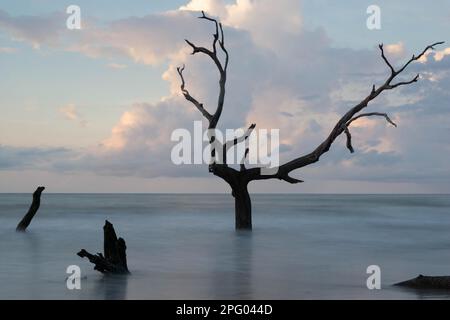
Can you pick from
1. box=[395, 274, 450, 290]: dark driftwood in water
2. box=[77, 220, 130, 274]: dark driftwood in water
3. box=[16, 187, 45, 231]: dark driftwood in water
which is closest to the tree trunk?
box=[16, 187, 45, 231]: dark driftwood in water

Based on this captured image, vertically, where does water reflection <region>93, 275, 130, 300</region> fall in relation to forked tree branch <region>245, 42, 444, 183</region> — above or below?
below

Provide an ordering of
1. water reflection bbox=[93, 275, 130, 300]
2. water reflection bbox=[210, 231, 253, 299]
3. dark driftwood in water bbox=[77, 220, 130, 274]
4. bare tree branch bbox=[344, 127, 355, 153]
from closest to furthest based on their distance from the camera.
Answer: water reflection bbox=[93, 275, 130, 300]
water reflection bbox=[210, 231, 253, 299]
dark driftwood in water bbox=[77, 220, 130, 274]
bare tree branch bbox=[344, 127, 355, 153]

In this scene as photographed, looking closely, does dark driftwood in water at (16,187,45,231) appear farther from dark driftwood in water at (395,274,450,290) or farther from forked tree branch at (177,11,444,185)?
dark driftwood in water at (395,274,450,290)

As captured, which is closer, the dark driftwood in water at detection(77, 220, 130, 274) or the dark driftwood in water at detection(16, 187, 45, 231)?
the dark driftwood in water at detection(77, 220, 130, 274)

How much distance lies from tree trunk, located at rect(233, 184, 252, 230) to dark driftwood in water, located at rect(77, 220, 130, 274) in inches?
348

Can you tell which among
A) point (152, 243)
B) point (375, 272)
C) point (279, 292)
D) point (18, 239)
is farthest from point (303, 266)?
point (18, 239)

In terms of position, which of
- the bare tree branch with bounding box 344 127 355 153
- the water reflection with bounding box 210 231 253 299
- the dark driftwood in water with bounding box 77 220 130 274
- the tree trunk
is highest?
the bare tree branch with bounding box 344 127 355 153

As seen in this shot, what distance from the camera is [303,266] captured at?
49.9 feet

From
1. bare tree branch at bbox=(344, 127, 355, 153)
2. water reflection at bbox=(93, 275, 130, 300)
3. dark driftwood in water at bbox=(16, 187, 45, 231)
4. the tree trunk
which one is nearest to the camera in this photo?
water reflection at bbox=(93, 275, 130, 300)

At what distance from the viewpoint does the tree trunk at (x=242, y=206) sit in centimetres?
2184

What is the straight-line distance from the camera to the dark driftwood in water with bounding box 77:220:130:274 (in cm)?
1236

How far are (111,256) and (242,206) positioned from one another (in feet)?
33.7
